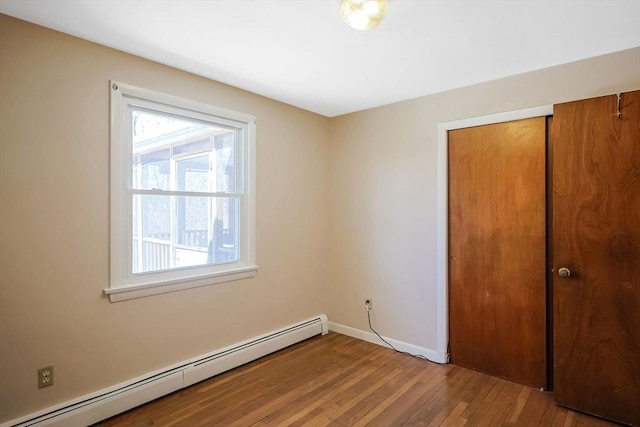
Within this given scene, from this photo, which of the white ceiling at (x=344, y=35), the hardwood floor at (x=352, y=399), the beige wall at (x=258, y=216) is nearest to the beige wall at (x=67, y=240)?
the beige wall at (x=258, y=216)

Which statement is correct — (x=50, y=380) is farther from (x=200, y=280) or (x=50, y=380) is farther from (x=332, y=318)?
(x=332, y=318)

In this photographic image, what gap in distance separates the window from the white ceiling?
16.0 inches

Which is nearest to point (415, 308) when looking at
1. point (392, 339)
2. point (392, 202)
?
point (392, 339)

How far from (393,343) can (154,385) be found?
2145mm

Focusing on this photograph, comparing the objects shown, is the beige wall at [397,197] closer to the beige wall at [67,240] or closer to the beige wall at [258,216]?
the beige wall at [258,216]

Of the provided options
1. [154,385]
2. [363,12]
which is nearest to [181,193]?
[154,385]

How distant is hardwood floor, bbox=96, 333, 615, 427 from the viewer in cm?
218

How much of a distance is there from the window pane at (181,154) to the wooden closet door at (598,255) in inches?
102

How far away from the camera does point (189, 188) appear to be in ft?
8.91

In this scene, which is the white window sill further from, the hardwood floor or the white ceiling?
the white ceiling

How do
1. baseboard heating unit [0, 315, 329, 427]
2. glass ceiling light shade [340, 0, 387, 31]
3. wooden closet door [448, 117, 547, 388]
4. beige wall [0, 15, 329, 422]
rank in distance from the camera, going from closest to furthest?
1. glass ceiling light shade [340, 0, 387, 31]
2. beige wall [0, 15, 329, 422]
3. baseboard heating unit [0, 315, 329, 427]
4. wooden closet door [448, 117, 547, 388]

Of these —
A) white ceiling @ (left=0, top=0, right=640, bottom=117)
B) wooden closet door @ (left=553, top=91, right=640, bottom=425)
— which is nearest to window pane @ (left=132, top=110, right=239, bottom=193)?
white ceiling @ (left=0, top=0, right=640, bottom=117)

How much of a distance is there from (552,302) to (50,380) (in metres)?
3.43

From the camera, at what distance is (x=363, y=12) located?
1.73 m
